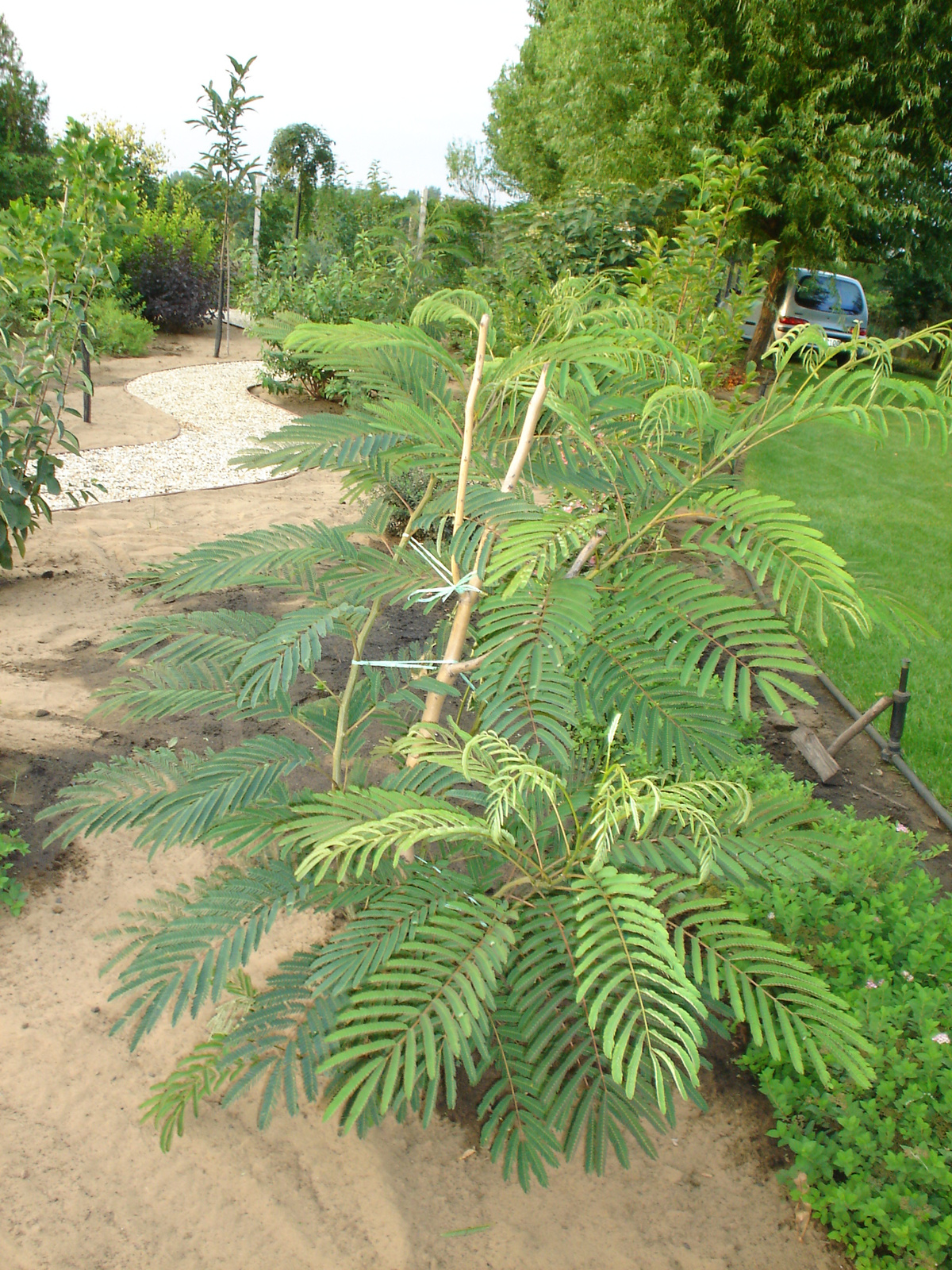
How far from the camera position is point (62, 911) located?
2.68 m

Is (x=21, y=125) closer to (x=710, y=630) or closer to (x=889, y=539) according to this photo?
(x=889, y=539)

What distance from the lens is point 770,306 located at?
37.7ft

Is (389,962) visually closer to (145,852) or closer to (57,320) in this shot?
(145,852)

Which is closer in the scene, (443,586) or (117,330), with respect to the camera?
(443,586)

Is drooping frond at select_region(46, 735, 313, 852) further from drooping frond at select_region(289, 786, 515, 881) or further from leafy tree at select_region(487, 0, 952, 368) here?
leafy tree at select_region(487, 0, 952, 368)

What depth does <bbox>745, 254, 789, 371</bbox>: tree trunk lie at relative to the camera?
37.8ft

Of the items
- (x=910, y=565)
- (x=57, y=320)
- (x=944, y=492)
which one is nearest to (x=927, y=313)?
(x=944, y=492)

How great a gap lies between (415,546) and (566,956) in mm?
932

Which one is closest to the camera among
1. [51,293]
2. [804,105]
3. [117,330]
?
[51,293]

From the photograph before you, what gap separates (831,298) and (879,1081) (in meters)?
16.0

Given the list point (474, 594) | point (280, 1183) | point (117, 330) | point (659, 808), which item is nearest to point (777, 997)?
point (659, 808)

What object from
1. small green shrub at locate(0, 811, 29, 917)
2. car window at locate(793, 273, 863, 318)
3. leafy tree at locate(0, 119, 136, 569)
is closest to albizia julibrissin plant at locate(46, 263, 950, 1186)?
small green shrub at locate(0, 811, 29, 917)

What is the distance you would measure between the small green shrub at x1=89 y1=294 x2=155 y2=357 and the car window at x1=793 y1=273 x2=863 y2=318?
11.1m

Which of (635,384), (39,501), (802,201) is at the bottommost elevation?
(39,501)
